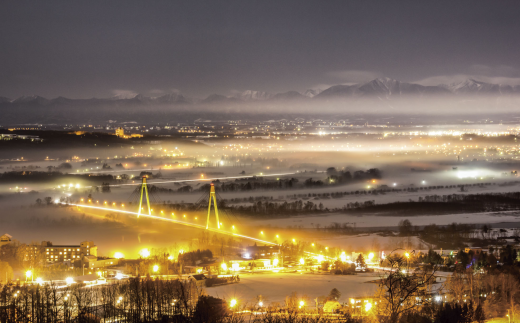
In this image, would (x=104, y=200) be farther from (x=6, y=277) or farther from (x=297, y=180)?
(x=297, y=180)

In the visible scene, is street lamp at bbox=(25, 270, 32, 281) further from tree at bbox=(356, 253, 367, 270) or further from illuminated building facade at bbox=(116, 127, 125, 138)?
illuminated building facade at bbox=(116, 127, 125, 138)

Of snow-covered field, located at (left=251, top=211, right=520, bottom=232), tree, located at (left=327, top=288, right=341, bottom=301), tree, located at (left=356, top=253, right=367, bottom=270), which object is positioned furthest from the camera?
snow-covered field, located at (left=251, top=211, right=520, bottom=232)

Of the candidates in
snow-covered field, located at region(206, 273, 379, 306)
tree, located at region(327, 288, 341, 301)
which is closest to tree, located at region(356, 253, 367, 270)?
snow-covered field, located at region(206, 273, 379, 306)

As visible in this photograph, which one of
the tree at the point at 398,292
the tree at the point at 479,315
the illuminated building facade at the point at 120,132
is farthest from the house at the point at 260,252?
the illuminated building facade at the point at 120,132

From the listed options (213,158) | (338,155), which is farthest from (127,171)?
(338,155)

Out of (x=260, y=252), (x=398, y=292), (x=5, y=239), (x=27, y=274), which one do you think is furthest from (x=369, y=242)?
(x=5, y=239)

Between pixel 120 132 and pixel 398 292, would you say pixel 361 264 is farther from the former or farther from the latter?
pixel 120 132
